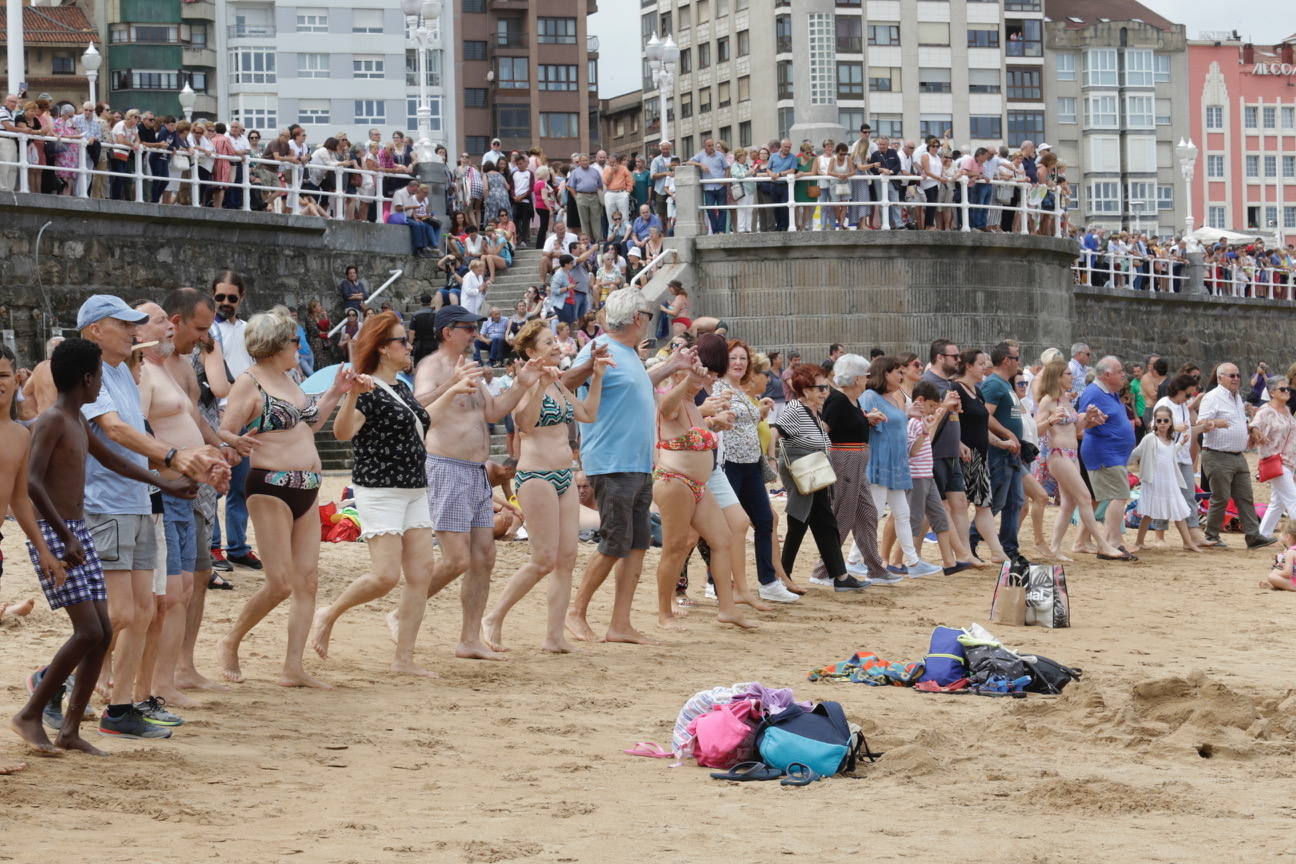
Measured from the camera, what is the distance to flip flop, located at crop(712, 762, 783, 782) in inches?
282

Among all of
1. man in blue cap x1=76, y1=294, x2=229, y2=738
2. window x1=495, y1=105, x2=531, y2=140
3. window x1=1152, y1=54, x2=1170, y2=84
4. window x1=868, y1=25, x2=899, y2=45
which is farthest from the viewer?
window x1=1152, y1=54, x2=1170, y2=84

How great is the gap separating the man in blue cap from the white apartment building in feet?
245

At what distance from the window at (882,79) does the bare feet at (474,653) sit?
78602 mm

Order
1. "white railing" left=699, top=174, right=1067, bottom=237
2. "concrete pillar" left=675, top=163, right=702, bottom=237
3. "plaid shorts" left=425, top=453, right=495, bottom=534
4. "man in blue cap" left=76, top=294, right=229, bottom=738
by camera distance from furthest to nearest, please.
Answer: "concrete pillar" left=675, top=163, right=702, bottom=237, "white railing" left=699, top=174, right=1067, bottom=237, "plaid shorts" left=425, top=453, right=495, bottom=534, "man in blue cap" left=76, top=294, right=229, bottom=738

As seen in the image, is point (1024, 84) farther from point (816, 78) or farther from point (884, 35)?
point (816, 78)

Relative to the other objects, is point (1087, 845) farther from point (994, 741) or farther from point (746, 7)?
point (746, 7)

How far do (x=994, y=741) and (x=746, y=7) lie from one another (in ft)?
263

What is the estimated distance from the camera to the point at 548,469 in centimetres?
1008

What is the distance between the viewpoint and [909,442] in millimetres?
14969


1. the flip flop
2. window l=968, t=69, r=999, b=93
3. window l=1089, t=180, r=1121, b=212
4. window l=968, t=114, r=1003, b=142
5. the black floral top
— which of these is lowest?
the flip flop

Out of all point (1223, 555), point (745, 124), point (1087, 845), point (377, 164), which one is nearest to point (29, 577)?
point (1087, 845)

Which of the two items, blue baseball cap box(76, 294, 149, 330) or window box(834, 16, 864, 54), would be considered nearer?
blue baseball cap box(76, 294, 149, 330)

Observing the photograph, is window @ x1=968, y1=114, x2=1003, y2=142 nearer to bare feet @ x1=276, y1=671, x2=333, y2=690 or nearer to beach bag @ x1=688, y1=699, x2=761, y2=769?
bare feet @ x1=276, y1=671, x2=333, y2=690

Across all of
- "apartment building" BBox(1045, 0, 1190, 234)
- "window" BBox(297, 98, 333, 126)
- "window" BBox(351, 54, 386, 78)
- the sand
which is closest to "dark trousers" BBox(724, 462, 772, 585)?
the sand
